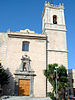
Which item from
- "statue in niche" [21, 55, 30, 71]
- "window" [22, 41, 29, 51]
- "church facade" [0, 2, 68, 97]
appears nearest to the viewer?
"church facade" [0, 2, 68, 97]

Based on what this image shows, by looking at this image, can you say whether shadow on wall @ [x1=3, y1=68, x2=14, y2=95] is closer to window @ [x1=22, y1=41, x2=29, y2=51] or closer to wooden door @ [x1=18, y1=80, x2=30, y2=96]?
wooden door @ [x1=18, y1=80, x2=30, y2=96]

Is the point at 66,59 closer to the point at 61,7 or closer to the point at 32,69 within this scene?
the point at 32,69

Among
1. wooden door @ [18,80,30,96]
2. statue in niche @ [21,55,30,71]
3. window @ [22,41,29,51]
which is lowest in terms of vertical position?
wooden door @ [18,80,30,96]

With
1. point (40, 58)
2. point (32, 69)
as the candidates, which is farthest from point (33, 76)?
point (40, 58)

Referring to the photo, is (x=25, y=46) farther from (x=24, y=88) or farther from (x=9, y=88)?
(x=9, y=88)

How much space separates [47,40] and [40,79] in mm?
6393

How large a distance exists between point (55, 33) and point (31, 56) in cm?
587

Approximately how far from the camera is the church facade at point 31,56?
1955cm

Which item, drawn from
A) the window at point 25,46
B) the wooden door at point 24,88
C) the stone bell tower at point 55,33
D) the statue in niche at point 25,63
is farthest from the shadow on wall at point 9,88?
the stone bell tower at point 55,33

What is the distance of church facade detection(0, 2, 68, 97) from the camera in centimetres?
1955

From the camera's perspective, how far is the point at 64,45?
22.7m

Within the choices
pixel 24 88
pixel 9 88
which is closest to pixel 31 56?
pixel 24 88

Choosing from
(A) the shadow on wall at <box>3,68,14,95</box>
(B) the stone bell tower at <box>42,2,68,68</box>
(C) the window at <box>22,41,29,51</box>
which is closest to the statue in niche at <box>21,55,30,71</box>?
(C) the window at <box>22,41,29,51</box>

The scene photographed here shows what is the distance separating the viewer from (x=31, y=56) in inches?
827
